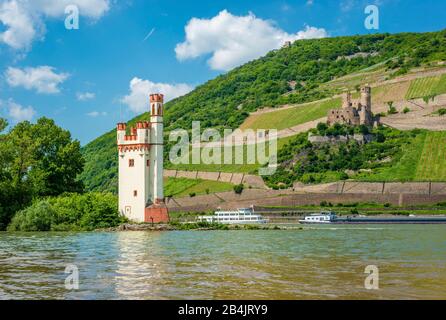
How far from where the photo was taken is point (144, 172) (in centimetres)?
5347

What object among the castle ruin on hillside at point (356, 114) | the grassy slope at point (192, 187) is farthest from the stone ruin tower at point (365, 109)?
the grassy slope at point (192, 187)

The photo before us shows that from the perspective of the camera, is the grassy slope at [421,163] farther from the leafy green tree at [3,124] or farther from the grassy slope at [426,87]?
the leafy green tree at [3,124]

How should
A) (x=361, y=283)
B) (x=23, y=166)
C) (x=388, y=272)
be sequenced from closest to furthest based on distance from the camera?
(x=361, y=283) → (x=388, y=272) → (x=23, y=166)

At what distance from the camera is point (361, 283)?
18.9 meters

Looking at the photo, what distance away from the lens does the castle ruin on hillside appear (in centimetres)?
11412

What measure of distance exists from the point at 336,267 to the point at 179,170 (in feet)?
319

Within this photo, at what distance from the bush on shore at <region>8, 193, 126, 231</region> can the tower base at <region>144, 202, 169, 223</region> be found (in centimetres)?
194

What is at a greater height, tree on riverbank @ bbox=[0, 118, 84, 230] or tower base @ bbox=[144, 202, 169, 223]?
tree on riverbank @ bbox=[0, 118, 84, 230]

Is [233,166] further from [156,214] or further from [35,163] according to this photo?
[156,214]

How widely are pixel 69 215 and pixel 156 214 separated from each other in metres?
6.66

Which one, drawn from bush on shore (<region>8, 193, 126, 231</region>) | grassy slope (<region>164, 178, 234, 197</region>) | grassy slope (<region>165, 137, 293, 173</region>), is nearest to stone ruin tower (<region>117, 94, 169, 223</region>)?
bush on shore (<region>8, 193, 126, 231</region>)

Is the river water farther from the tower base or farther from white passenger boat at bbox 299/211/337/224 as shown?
white passenger boat at bbox 299/211/337/224
